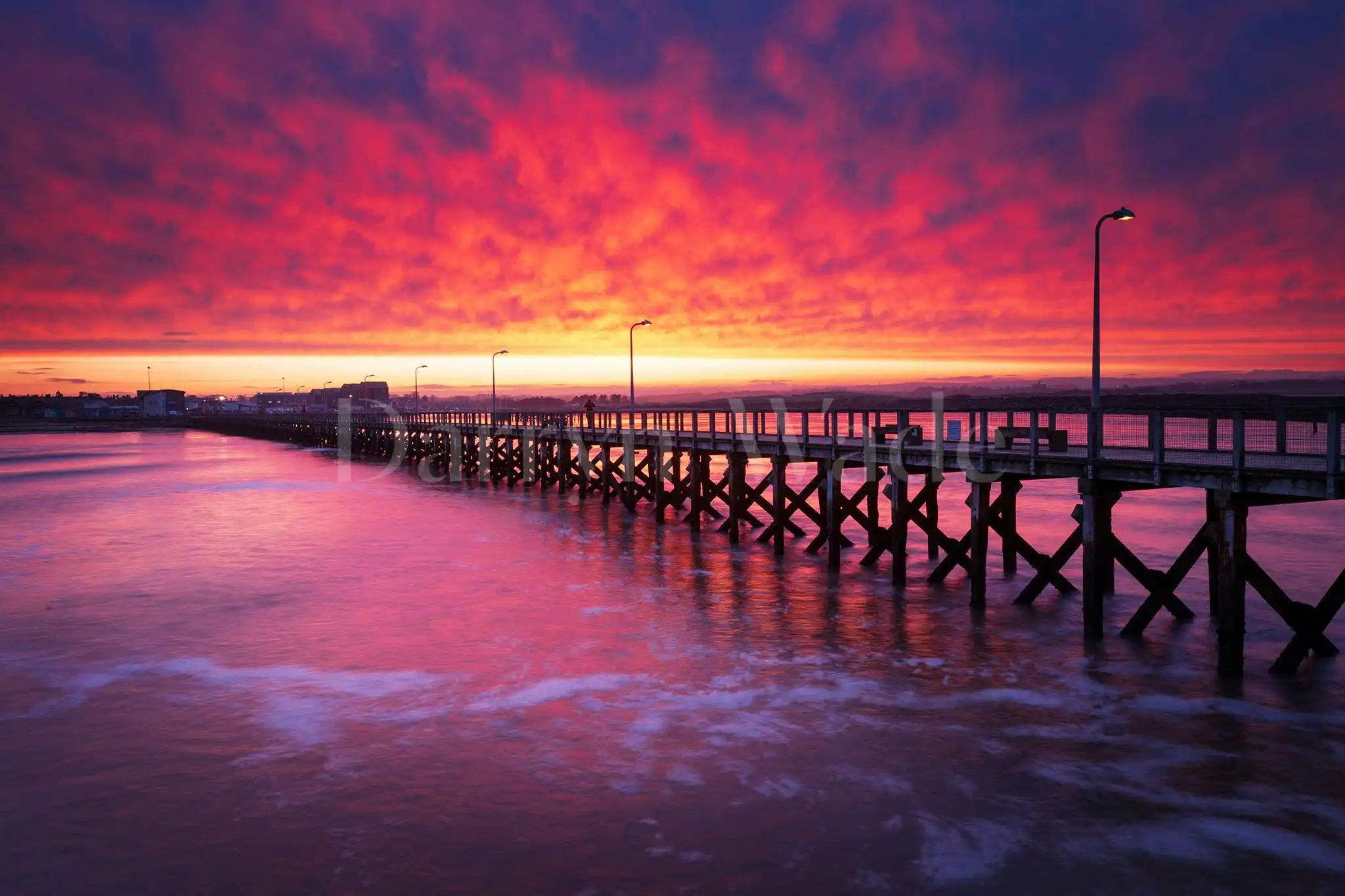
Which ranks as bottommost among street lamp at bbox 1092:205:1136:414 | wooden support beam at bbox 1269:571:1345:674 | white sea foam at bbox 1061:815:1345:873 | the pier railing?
white sea foam at bbox 1061:815:1345:873

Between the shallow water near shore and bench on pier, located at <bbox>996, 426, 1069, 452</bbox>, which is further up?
bench on pier, located at <bbox>996, 426, 1069, 452</bbox>

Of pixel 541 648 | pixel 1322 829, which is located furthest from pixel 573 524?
pixel 1322 829

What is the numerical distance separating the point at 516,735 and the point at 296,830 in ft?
11.7

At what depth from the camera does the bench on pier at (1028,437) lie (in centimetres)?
1914

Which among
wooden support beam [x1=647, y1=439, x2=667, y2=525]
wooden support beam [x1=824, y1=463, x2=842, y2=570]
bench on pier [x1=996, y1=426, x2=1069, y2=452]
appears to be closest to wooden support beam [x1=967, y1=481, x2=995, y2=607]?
bench on pier [x1=996, y1=426, x2=1069, y2=452]

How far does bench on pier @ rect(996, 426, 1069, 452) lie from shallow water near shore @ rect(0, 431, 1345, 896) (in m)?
3.57

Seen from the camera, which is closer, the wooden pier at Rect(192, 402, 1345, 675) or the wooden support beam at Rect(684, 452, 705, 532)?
the wooden pier at Rect(192, 402, 1345, 675)

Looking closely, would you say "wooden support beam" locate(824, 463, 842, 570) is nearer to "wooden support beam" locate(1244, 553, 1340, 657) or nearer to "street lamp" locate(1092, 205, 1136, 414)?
"street lamp" locate(1092, 205, 1136, 414)

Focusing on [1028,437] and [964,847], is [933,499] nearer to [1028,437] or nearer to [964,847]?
[1028,437]

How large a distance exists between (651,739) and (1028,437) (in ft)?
38.9

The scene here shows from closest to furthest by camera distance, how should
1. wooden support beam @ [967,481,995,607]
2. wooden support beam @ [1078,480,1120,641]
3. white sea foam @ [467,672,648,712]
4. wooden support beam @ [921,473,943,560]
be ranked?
white sea foam @ [467,672,648,712] < wooden support beam @ [1078,480,1120,641] < wooden support beam @ [967,481,995,607] < wooden support beam @ [921,473,943,560]

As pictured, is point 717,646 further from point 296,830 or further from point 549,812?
point 296,830

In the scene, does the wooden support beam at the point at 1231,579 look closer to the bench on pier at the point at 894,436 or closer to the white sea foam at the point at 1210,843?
the white sea foam at the point at 1210,843

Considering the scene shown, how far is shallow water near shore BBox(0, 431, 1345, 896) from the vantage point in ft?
32.2
